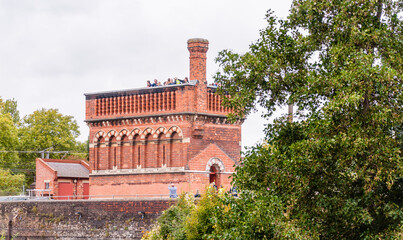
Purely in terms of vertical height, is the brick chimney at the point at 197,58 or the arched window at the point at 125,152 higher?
the brick chimney at the point at 197,58

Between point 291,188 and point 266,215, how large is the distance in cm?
137

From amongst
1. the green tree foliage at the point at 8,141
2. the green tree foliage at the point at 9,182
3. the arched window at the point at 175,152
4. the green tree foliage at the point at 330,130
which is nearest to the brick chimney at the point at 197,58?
the arched window at the point at 175,152

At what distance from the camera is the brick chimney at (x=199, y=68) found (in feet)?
145

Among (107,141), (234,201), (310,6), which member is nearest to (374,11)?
(310,6)

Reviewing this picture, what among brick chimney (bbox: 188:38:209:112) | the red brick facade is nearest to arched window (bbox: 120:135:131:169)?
the red brick facade

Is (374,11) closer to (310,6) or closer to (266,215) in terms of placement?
(310,6)

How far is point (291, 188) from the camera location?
59.4 feet

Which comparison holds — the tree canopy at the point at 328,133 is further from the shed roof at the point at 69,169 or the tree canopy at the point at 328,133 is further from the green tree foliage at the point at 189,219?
the shed roof at the point at 69,169

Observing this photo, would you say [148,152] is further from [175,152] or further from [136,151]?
[175,152]

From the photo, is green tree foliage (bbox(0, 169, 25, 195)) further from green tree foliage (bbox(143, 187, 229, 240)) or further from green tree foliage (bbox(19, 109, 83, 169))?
green tree foliage (bbox(143, 187, 229, 240))

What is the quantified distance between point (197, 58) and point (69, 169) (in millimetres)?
17685

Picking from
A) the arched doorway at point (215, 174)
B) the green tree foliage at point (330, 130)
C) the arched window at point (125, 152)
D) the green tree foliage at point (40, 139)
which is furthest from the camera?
the green tree foliage at point (40, 139)

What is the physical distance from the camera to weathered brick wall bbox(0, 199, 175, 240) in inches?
1489

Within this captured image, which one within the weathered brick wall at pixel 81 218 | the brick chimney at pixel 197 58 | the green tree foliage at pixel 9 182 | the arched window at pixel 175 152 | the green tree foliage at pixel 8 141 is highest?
the brick chimney at pixel 197 58
